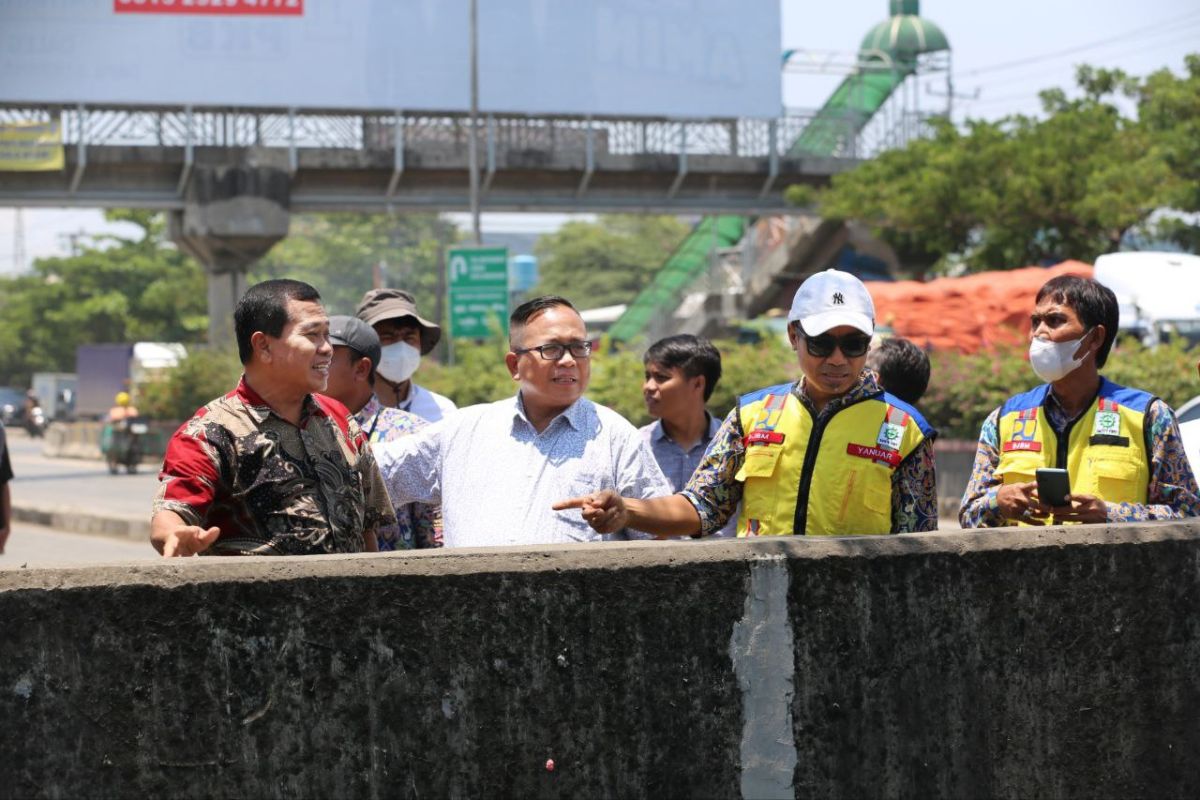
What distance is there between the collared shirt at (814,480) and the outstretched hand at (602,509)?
33 cm

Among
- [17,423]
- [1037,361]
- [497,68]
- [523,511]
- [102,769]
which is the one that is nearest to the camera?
[102,769]

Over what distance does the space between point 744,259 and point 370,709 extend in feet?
117

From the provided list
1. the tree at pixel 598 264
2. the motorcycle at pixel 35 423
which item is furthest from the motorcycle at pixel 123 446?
the tree at pixel 598 264

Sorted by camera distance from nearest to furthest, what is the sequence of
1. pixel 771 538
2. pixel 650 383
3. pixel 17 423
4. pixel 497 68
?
pixel 771 538 → pixel 650 383 → pixel 497 68 → pixel 17 423

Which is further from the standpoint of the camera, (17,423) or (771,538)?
(17,423)

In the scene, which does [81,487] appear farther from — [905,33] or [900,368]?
[905,33]

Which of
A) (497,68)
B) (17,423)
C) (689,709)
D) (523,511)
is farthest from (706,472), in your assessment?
(17,423)

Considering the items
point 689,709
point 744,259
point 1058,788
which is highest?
point 744,259

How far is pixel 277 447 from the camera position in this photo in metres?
3.77

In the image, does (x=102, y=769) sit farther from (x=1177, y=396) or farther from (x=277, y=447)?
(x=1177, y=396)

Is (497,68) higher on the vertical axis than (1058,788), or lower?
higher

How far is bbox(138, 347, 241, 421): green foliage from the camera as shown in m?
31.4

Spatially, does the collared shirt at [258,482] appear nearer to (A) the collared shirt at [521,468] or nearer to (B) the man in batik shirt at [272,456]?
(B) the man in batik shirt at [272,456]

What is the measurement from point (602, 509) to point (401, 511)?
1362 millimetres
